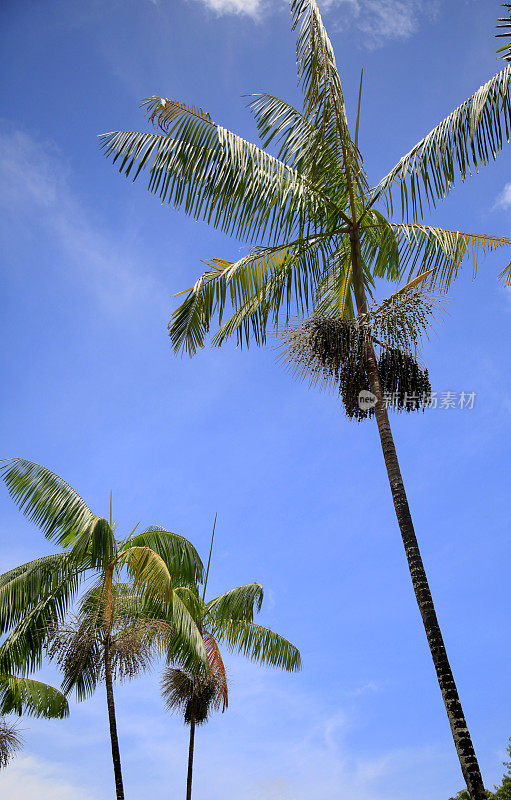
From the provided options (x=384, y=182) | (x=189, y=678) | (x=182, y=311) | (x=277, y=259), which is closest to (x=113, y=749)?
(x=189, y=678)

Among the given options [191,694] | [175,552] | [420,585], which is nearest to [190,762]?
[191,694]

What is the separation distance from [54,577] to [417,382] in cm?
766

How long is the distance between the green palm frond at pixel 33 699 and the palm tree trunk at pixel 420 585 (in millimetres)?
10902

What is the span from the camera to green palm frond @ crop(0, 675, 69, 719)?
14364 millimetres

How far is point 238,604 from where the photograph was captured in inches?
588

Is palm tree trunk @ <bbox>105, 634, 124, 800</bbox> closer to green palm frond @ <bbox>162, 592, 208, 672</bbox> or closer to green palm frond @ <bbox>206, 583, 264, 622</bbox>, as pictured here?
green palm frond @ <bbox>162, 592, 208, 672</bbox>

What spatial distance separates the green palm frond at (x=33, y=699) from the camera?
566 inches

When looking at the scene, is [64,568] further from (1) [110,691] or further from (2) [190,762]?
(2) [190,762]

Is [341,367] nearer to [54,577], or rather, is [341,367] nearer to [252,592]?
[54,577]

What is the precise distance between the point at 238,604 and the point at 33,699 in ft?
16.2

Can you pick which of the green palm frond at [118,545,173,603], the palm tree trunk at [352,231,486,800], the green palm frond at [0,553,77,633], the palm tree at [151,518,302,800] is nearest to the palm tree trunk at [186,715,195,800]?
the palm tree at [151,518,302,800]

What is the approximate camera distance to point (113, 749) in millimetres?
10047

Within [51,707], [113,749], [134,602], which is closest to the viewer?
[113,749]

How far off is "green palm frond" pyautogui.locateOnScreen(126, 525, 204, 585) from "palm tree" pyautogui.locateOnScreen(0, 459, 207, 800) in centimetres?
2
